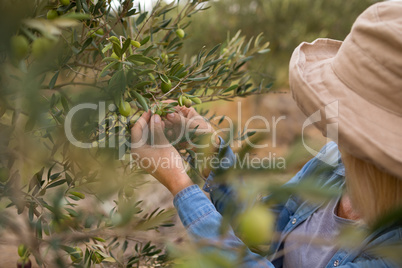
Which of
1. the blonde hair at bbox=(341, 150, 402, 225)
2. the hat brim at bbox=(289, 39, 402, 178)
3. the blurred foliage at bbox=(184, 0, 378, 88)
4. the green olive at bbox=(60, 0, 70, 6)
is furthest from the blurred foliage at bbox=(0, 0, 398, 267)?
the blurred foliage at bbox=(184, 0, 378, 88)

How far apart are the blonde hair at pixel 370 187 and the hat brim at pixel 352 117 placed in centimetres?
10

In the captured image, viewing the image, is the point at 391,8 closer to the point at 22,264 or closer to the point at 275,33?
the point at 22,264

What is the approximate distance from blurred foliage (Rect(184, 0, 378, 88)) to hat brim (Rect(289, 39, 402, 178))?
6.71 m

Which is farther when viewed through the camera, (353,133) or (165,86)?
(165,86)

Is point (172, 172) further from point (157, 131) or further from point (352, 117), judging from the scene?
point (352, 117)

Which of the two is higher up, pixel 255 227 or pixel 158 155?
pixel 255 227

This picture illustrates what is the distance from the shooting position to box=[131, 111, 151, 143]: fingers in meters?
1.09

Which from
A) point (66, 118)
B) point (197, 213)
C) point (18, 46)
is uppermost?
point (18, 46)

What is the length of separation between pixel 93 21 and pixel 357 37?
2.36 ft

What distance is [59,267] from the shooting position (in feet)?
2.73

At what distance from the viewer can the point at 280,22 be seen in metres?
8.59

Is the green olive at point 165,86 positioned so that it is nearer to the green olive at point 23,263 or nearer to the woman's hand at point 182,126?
the woman's hand at point 182,126

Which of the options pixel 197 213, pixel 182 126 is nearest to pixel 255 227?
pixel 197 213

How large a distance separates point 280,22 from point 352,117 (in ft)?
26.8
